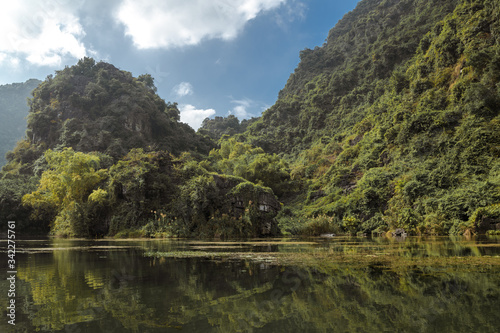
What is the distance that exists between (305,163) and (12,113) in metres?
91.6

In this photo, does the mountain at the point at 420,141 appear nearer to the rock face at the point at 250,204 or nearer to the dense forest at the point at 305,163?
the dense forest at the point at 305,163

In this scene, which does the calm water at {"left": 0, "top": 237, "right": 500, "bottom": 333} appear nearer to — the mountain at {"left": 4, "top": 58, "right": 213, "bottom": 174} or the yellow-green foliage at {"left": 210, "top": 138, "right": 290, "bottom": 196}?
the yellow-green foliage at {"left": 210, "top": 138, "right": 290, "bottom": 196}

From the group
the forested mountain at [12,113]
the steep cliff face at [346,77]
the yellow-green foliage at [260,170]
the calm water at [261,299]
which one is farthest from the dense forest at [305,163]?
the forested mountain at [12,113]

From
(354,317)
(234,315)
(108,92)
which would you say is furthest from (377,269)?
(108,92)

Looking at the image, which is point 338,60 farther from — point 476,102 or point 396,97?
point 476,102

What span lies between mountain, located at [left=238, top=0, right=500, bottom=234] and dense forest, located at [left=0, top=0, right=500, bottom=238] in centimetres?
11

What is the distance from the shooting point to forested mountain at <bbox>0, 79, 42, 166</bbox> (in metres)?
77.2

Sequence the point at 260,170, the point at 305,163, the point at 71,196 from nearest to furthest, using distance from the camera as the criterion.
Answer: the point at 71,196 → the point at 260,170 → the point at 305,163

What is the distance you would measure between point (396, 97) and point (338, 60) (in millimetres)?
45336

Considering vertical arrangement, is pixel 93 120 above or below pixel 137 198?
above

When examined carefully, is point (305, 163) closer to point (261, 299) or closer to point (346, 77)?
point (346, 77)

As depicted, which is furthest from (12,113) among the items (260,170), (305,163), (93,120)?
(305,163)

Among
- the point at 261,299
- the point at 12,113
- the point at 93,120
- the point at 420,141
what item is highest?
the point at 12,113

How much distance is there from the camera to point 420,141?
2680cm
